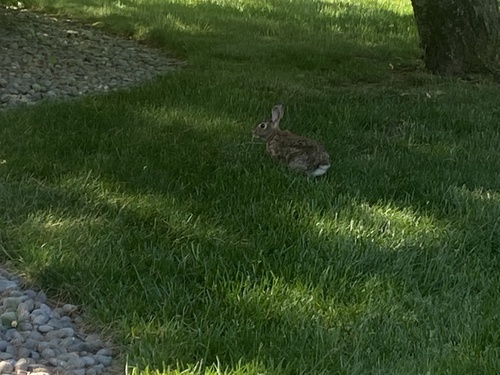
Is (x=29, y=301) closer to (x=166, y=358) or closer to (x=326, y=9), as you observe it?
(x=166, y=358)

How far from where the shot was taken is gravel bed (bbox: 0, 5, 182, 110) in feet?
24.1

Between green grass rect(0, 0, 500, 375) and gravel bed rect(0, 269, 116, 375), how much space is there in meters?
0.10

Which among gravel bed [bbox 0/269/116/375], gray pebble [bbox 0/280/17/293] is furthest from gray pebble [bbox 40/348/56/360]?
gray pebble [bbox 0/280/17/293]

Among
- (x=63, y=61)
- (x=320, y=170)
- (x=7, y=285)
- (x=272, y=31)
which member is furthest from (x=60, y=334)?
(x=272, y=31)

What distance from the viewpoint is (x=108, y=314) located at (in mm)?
3209

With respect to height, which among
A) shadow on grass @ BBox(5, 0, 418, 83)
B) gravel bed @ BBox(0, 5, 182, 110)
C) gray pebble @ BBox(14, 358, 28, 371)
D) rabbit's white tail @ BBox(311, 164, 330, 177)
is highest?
rabbit's white tail @ BBox(311, 164, 330, 177)

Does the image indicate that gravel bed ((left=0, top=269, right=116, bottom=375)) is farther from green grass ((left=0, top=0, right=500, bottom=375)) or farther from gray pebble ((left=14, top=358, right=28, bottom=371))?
green grass ((left=0, top=0, right=500, bottom=375))

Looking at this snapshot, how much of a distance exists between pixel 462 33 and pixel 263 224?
4.63 metres

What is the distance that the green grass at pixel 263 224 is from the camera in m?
3.08

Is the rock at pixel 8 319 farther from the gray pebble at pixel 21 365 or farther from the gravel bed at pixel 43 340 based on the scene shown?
the gray pebble at pixel 21 365

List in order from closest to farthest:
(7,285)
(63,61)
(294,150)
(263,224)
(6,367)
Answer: (6,367) → (7,285) → (263,224) → (294,150) → (63,61)

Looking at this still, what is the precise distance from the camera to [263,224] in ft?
13.6

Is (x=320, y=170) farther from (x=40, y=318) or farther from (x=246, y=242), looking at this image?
(x=40, y=318)

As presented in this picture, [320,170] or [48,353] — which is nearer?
[48,353]
